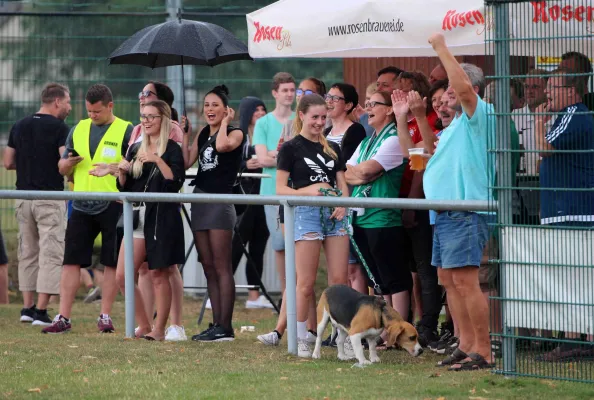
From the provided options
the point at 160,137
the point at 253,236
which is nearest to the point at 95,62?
the point at 253,236

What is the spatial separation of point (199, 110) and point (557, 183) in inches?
309

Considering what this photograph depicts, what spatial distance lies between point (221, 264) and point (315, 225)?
4.16ft

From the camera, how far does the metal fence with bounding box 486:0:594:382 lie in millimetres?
6621

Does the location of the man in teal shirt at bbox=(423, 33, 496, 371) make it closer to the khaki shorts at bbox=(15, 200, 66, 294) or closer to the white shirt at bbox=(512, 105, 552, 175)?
the white shirt at bbox=(512, 105, 552, 175)

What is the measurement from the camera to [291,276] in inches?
326

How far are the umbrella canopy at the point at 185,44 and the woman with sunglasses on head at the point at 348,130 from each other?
1265 millimetres

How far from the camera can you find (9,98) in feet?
46.2

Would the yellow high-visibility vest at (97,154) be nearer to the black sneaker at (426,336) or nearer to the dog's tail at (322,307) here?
the dog's tail at (322,307)

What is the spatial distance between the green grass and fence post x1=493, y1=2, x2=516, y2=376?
0.52 metres

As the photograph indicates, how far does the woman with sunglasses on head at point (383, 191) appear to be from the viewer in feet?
28.0

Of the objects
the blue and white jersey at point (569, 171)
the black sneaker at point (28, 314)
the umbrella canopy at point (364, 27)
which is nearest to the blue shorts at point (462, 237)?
the blue and white jersey at point (569, 171)

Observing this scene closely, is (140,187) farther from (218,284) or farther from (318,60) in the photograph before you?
(318,60)

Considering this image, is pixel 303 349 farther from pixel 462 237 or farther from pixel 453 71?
pixel 453 71

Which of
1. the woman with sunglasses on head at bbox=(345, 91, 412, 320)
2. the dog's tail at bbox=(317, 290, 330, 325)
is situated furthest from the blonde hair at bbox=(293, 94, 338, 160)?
the dog's tail at bbox=(317, 290, 330, 325)
